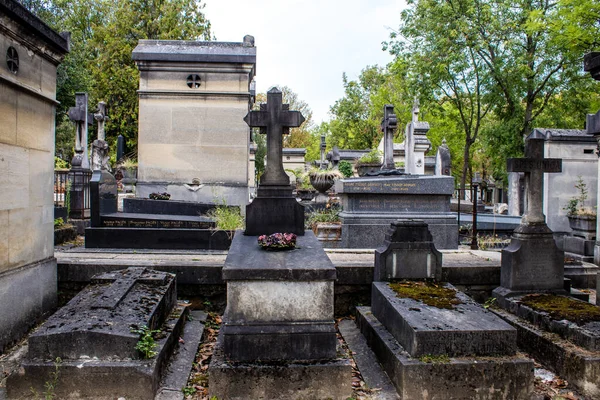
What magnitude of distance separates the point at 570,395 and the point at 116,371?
3.83 metres

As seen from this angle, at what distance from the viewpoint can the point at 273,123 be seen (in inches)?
218

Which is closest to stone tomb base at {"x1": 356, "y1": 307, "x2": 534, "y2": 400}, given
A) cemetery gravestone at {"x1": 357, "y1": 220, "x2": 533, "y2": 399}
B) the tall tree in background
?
cemetery gravestone at {"x1": 357, "y1": 220, "x2": 533, "y2": 399}

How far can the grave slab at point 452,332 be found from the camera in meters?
3.73

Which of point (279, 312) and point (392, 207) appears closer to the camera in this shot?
point (279, 312)

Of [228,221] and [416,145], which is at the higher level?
[416,145]

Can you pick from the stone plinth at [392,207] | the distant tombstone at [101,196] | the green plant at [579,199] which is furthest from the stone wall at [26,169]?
the green plant at [579,199]

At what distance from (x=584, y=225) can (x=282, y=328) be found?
26.0 ft

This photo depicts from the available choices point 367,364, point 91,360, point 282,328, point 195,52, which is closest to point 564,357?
point 367,364

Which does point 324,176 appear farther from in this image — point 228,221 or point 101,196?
point 101,196

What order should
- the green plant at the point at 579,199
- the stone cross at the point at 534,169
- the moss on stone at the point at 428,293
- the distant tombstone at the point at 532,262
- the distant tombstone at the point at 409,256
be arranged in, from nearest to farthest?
the moss on stone at the point at 428,293
the distant tombstone at the point at 409,256
the distant tombstone at the point at 532,262
the stone cross at the point at 534,169
the green plant at the point at 579,199

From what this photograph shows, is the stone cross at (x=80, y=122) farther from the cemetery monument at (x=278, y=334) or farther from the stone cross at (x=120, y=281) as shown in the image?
the cemetery monument at (x=278, y=334)

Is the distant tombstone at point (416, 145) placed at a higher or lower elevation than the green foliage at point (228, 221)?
higher

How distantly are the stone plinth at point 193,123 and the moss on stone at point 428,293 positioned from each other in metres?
8.25

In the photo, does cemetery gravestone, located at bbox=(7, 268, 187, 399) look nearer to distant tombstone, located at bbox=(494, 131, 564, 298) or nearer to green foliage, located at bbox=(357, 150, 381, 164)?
distant tombstone, located at bbox=(494, 131, 564, 298)
